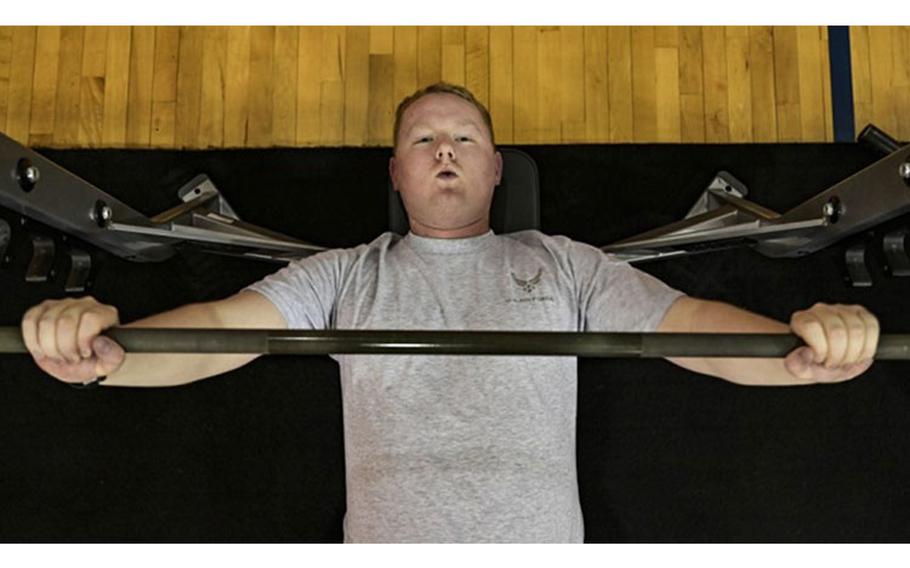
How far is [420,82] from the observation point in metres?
2.24

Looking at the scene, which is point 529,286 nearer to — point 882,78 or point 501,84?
point 501,84

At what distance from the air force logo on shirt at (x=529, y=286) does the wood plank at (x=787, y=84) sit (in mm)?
1003

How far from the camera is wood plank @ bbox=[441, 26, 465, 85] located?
7.36ft

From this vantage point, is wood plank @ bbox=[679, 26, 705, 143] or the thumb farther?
wood plank @ bbox=[679, 26, 705, 143]

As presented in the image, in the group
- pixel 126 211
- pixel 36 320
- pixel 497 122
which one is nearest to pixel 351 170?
pixel 497 122

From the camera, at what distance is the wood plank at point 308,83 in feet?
7.24

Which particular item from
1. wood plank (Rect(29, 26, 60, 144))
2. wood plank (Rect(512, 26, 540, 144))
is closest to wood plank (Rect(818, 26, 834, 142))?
wood plank (Rect(512, 26, 540, 144))

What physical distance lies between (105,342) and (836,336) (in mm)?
858

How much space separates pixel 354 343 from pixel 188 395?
1.11 m

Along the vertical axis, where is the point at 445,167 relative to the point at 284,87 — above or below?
below

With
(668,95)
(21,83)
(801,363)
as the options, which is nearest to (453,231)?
(801,363)

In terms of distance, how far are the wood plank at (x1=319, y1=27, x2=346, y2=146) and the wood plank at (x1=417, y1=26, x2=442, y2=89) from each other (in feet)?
0.64

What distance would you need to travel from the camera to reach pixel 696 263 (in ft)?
6.76

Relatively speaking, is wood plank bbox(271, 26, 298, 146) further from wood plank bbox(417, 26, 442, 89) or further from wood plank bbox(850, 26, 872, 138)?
wood plank bbox(850, 26, 872, 138)
